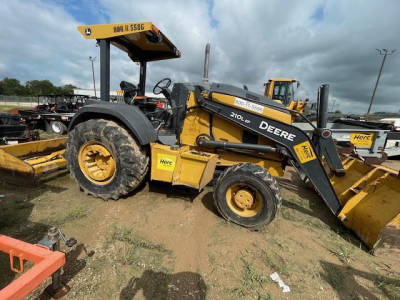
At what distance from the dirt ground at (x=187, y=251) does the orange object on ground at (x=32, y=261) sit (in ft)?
1.92

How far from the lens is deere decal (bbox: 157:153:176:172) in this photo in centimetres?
305

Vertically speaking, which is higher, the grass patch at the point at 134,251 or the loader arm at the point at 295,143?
the loader arm at the point at 295,143

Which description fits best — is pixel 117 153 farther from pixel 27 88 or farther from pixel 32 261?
pixel 27 88

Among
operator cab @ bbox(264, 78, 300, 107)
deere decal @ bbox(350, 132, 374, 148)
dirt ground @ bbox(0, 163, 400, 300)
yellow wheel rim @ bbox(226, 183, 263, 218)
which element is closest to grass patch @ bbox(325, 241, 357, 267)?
dirt ground @ bbox(0, 163, 400, 300)

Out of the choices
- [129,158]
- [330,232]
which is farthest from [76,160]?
[330,232]

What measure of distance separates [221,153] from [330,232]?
1987 millimetres

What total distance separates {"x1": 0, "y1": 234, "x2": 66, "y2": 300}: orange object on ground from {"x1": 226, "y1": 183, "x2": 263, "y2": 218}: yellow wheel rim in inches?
81.8

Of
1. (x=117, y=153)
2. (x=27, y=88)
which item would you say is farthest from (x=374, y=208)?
(x=27, y=88)

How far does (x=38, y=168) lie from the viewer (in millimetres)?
3490

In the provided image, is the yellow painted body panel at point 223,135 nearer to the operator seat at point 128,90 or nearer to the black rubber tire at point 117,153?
the black rubber tire at point 117,153

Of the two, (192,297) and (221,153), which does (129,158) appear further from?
(192,297)

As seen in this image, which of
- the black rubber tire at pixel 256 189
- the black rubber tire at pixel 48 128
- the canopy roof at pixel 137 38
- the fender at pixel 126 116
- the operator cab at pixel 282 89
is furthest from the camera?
the operator cab at pixel 282 89

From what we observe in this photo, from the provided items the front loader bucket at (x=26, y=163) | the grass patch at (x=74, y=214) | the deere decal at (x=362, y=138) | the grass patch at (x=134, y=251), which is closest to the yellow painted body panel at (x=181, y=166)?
the grass patch at (x=134, y=251)

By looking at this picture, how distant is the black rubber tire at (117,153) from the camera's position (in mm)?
3053
